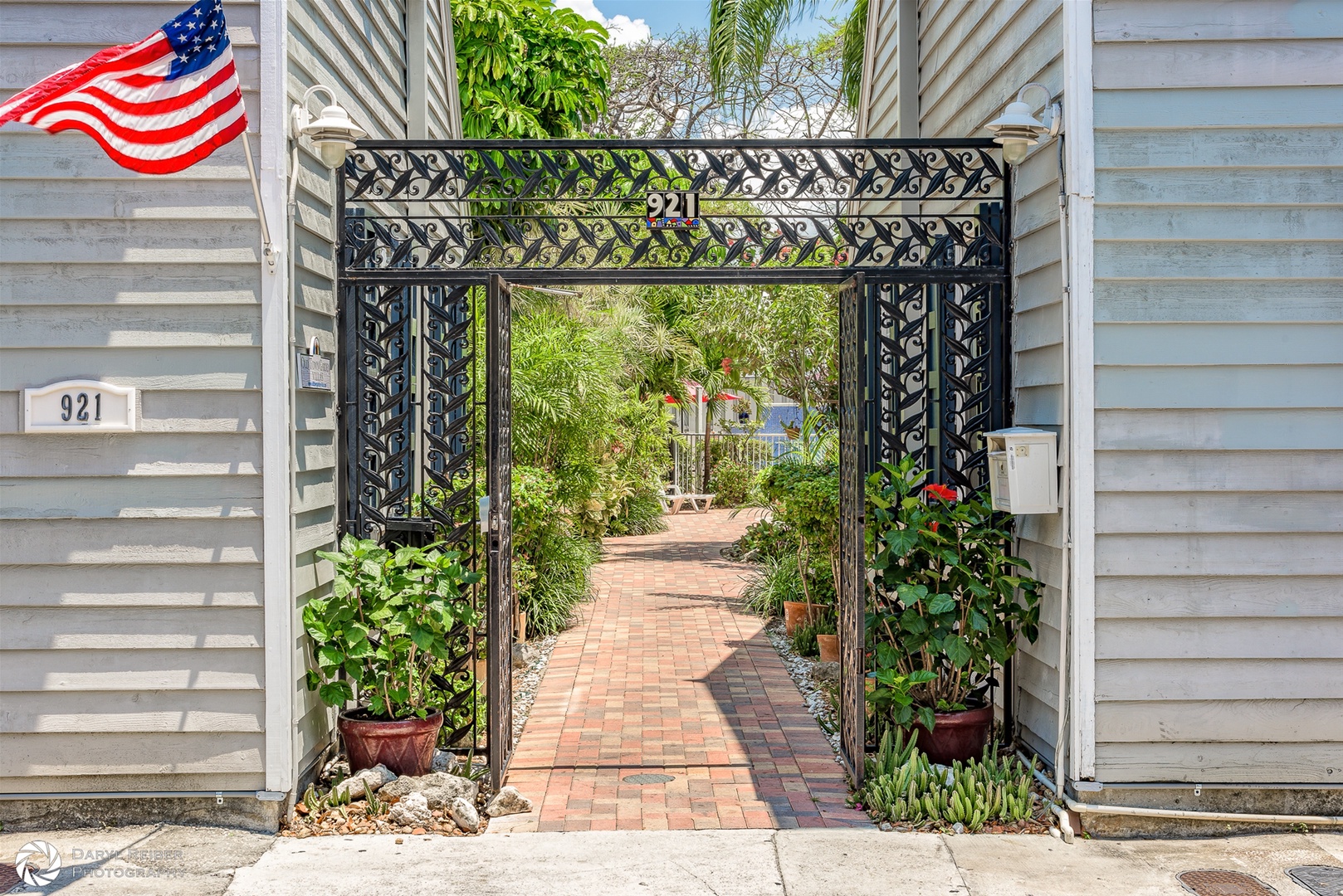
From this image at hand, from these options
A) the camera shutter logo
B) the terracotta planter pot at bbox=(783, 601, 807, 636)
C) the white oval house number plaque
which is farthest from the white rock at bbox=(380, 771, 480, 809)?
the terracotta planter pot at bbox=(783, 601, 807, 636)

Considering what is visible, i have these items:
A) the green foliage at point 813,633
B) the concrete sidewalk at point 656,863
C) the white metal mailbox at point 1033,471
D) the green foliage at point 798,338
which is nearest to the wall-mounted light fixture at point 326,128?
the concrete sidewalk at point 656,863

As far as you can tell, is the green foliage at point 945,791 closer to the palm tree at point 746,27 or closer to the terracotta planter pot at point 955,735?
the terracotta planter pot at point 955,735

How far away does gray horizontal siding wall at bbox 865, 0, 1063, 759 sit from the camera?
176 inches

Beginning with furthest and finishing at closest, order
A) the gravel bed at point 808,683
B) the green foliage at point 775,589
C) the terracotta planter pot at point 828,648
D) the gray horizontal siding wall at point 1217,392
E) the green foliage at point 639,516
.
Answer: the green foliage at point 639,516 < the green foliage at point 775,589 < the terracotta planter pot at point 828,648 < the gravel bed at point 808,683 < the gray horizontal siding wall at point 1217,392

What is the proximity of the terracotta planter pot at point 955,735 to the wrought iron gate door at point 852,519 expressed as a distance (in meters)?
0.30

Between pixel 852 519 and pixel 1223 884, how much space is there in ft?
6.52

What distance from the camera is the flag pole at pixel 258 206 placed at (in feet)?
13.3

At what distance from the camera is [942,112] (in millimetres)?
6180

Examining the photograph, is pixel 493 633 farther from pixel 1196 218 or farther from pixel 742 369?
pixel 742 369

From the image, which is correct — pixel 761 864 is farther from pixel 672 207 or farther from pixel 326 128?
pixel 326 128

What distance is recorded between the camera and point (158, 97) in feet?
12.6

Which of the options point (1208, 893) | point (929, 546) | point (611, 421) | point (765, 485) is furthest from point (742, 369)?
point (1208, 893)

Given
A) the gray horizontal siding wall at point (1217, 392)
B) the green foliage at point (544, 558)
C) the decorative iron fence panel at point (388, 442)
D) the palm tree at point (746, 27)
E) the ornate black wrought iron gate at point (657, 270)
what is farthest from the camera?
the palm tree at point (746, 27)

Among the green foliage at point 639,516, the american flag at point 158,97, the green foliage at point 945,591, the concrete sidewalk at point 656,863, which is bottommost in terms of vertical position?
the concrete sidewalk at point 656,863
